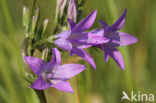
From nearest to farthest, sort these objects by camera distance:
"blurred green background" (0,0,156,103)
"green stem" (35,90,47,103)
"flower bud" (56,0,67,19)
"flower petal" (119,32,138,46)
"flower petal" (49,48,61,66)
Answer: "flower petal" (49,48,61,66) < "green stem" (35,90,47,103) < "flower bud" (56,0,67,19) < "flower petal" (119,32,138,46) < "blurred green background" (0,0,156,103)

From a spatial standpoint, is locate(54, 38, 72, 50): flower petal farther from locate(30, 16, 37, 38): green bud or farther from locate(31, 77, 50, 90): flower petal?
locate(31, 77, 50, 90): flower petal

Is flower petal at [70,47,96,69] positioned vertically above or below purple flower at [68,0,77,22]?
below

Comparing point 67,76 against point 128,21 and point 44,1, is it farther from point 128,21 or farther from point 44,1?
point 44,1

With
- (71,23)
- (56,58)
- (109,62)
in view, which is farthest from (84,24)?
(109,62)

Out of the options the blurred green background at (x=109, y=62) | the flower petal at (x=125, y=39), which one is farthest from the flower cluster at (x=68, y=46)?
the blurred green background at (x=109, y=62)

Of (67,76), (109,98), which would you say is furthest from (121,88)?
(67,76)

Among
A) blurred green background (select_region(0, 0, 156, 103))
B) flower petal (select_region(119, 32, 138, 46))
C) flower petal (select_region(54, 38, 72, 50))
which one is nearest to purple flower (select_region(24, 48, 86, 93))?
flower petal (select_region(54, 38, 72, 50))

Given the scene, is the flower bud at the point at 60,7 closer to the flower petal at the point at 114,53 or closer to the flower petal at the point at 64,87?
the flower petal at the point at 114,53

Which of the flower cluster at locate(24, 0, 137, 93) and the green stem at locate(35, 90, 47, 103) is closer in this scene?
the flower cluster at locate(24, 0, 137, 93)
